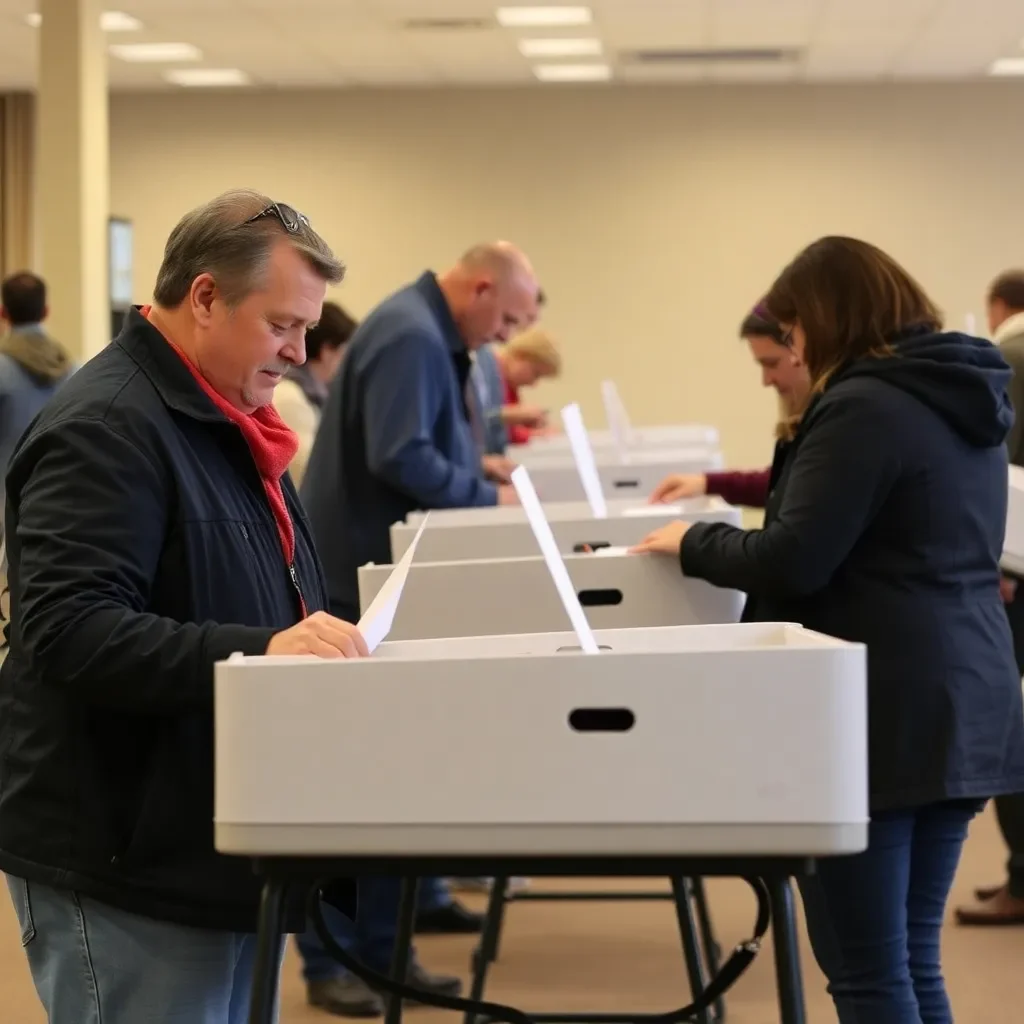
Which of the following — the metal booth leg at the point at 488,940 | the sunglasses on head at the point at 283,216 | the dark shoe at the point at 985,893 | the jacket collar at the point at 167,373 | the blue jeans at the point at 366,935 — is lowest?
the dark shoe at the point at 985,893

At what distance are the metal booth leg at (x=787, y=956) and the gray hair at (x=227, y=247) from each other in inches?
26.9

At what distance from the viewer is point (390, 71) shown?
9.48m

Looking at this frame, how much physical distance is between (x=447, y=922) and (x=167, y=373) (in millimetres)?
2271

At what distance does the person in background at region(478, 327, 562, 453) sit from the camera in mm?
5543

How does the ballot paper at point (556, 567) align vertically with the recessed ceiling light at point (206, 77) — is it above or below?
below

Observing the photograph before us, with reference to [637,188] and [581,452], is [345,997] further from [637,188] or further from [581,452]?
[637,188]

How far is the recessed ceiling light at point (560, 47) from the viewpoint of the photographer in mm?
8602

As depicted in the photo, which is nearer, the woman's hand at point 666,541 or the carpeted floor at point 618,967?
the woman's hand at point 666,541

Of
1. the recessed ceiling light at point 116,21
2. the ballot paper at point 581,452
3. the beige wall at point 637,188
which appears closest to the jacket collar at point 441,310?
the ballot paper at point 581,452

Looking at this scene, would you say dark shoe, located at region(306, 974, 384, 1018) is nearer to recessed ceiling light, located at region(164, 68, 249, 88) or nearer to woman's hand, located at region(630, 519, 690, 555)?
A: woman's hand, located at region(630, 519, 690, 555)

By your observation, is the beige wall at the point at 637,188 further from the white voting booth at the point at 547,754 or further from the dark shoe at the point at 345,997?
the white voting booth at the point at 547,754

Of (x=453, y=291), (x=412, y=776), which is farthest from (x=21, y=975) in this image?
(x=412, y=776)

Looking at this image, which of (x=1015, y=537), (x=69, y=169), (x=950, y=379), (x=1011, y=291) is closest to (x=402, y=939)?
(x=950, y=379)

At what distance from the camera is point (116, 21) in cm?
805
